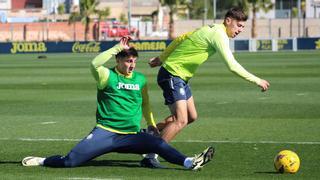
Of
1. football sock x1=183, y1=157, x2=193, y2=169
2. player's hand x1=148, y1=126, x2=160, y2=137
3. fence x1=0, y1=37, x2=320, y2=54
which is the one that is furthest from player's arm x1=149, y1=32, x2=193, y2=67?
fence x1=0, y1=37, x2=320, y2=54

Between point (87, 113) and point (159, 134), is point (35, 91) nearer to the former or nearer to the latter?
point (87, 113)

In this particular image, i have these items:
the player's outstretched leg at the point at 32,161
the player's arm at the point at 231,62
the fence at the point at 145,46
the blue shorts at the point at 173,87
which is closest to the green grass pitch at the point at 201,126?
the player's outstretched leg at the point at 32,161

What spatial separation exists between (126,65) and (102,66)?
0.29 m

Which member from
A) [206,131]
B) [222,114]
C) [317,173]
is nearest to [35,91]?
[222,114]

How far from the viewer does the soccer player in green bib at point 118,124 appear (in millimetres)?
11555

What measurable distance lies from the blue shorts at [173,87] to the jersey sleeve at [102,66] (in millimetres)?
1179

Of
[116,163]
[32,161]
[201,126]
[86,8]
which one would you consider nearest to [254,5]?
[86,8]

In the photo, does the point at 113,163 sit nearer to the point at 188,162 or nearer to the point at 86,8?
the point at 188,162

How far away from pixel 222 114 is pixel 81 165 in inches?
317

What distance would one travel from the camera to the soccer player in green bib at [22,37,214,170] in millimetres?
11555

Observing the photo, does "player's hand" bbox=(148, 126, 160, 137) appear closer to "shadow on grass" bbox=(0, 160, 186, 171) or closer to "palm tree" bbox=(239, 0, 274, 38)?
"shadow on grass" bbox=(0, 160, 186, 171)

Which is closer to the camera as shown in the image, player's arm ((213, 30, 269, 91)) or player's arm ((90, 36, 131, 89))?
player's arm ((90, 36, 131, 89))

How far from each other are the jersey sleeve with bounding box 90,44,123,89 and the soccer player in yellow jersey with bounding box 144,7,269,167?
1205 mm

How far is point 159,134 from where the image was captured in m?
12.2
